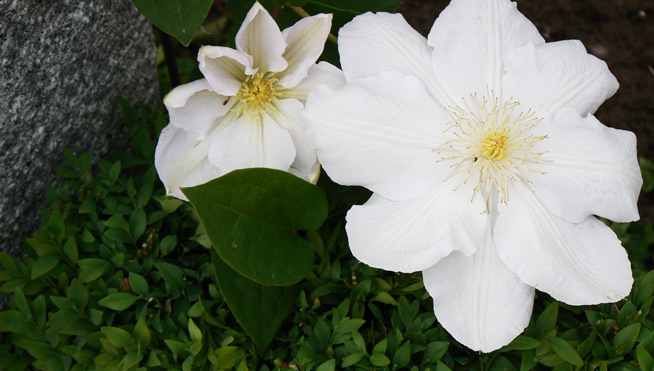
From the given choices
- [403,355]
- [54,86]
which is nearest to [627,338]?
[403,355]

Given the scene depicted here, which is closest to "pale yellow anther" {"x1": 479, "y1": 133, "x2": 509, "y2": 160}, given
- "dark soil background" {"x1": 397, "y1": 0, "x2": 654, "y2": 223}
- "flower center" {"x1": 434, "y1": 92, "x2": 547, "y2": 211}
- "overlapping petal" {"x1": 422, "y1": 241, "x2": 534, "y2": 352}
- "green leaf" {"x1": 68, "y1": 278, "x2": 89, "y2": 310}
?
"flower center" {"x1": 434, "y1": 92, "x2": 547, "y2": 211}

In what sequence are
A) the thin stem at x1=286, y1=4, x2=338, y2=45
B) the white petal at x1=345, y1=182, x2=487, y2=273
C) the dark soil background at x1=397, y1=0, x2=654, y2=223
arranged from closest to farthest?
the white petal at x1=345, y1=182, x2=487, y2=273
the thin stem at x1=286, y1=4, x2=338, y2=45
the dark soil background at x1=397, y1=0, x2=654, y2=223

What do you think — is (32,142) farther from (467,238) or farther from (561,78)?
(561,78)

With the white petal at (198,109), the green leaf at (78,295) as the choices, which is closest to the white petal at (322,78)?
the white petal at (198,109)

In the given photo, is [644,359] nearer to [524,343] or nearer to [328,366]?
[524,343]

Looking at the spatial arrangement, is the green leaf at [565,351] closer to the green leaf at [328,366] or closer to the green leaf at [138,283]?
the green leaf at [328,366]

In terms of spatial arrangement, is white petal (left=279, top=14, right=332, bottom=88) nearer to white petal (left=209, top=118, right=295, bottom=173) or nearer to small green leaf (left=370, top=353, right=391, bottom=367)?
white petal (left=209, top=118, right=295, bottom=173)

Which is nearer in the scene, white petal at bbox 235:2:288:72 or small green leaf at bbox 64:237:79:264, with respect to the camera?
white petal at bbox 235:2:288:72

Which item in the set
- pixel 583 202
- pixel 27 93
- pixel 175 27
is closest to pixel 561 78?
pixel 583 202
